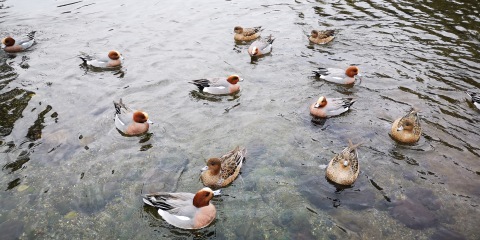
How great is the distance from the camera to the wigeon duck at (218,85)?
11836 mm

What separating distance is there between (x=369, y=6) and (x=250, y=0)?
6064 mm

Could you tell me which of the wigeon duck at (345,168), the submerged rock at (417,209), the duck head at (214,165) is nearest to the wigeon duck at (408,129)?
the submerged rock at (417,209)

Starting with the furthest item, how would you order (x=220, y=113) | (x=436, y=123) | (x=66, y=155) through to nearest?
(x=220, y=113), (x=436, y=123), (x=66, y=155)

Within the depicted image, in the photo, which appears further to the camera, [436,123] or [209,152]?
[436,123]

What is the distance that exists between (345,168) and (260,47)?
7462 millimetres

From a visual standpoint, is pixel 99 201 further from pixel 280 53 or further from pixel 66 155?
pixel 280 53

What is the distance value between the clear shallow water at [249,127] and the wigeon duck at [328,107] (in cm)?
30

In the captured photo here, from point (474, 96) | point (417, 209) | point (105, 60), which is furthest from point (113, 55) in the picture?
point (474, 96)

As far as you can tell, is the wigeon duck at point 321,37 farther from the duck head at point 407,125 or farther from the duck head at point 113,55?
the duck head at point 113,55

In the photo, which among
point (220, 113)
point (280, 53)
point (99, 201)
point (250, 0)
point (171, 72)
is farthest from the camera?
point (250, 0)

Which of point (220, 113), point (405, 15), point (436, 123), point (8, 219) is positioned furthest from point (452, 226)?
point (405, 15)

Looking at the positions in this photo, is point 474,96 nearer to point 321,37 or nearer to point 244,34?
point 321,37

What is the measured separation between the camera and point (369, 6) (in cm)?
1834

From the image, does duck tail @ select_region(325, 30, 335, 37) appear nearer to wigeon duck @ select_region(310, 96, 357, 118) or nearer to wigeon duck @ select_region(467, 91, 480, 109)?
wigeon duck @ select_region(310, 96, 357, 118)
